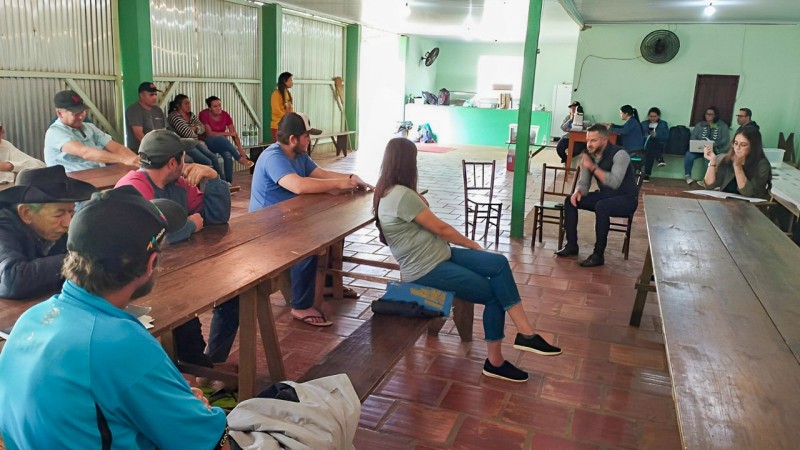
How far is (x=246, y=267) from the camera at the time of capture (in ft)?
7.91

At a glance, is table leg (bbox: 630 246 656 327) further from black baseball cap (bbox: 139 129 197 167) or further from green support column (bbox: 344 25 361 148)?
green support column (bbox: 344 25 361 148)

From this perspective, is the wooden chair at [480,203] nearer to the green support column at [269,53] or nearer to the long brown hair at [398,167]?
the long brown hair at [398,167]

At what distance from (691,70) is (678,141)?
1.17 metres

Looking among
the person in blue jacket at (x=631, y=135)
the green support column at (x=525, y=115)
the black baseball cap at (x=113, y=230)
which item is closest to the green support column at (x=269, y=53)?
the green support column at (x=525, y=115)

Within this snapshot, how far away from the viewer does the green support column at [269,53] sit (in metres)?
9.81

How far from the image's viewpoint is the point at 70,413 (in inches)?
45.4

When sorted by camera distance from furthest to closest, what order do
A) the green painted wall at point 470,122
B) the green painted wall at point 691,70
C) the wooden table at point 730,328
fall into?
the green painted wall at point 470,122 → the green painted wall at point 691,70 → the wooden table at point 730,328

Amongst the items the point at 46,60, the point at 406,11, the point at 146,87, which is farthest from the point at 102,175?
the point at 406,11

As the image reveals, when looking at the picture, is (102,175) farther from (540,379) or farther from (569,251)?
(569,251)

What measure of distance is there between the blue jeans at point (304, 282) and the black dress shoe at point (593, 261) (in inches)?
96.0

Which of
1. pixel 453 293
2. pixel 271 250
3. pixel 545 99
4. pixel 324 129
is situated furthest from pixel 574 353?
pixel 545 99

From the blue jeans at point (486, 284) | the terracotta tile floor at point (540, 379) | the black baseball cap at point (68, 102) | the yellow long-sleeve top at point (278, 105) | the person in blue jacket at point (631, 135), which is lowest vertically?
the terracotta tile floor at point (540, 379)

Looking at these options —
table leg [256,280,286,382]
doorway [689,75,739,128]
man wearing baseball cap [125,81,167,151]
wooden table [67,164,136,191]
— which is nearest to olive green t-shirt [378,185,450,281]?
table leg [256,280,286,382]

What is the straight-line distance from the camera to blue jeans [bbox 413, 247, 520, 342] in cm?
307
